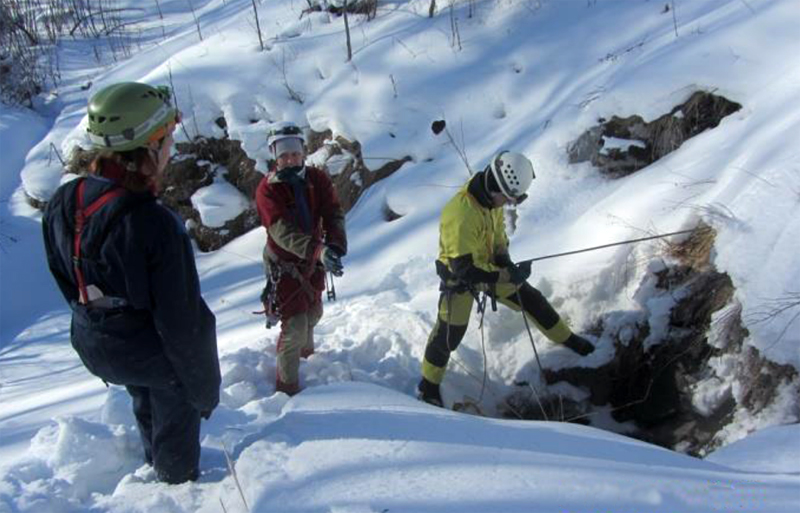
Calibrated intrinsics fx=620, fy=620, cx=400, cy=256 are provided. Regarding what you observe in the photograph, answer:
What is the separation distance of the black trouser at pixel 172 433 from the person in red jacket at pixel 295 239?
52.4 inches

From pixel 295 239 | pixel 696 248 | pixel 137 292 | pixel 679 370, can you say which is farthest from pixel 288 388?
pixel 696 248

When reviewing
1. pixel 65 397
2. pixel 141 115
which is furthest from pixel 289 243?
pixel 65 397

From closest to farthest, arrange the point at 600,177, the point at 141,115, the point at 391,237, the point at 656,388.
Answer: the point at 141,115, the point at 656,388, the point at 600,177, the point at 391,237

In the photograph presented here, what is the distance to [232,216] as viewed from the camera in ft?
27.3

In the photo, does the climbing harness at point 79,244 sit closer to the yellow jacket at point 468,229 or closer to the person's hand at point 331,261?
the person's hand at point 331,261

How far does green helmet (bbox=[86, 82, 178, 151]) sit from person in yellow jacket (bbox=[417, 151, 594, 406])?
76.1 inches

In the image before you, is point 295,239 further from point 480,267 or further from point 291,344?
point 480,267

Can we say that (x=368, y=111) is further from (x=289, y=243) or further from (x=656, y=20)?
(x=289, y=243)

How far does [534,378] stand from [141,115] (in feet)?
10.5

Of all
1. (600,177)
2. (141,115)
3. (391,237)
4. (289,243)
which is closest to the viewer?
(141,115)

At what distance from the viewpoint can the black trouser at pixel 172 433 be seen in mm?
2660

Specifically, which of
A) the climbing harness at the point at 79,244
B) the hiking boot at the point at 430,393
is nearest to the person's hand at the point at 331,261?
the hiking boot at the point at 430,393

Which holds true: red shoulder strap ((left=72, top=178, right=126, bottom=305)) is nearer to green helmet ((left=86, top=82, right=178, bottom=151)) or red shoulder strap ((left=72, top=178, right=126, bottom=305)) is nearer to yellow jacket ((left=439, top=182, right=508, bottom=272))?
green helmet ((left=86, top=82, right=178, bottom=151))

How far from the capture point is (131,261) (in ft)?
7.41
